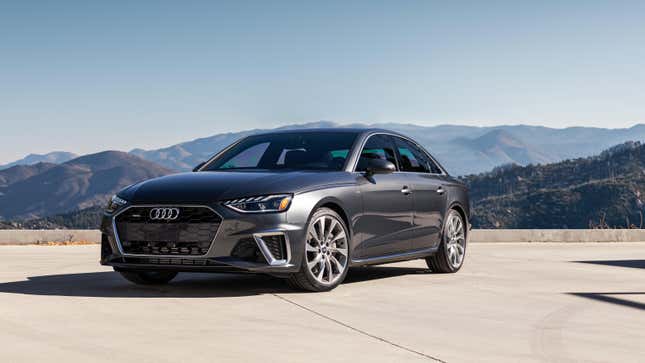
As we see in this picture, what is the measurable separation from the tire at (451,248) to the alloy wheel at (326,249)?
2.34 metres

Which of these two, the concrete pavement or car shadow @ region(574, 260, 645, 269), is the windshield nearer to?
the concrete pavement

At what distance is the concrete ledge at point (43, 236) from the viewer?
18.6 meters

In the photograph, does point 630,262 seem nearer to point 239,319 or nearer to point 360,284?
point 360,284

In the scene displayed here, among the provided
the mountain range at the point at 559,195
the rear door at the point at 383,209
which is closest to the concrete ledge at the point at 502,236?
the rear door at the point at 383,209

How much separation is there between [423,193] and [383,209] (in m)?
1.01

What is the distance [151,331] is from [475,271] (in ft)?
20.2

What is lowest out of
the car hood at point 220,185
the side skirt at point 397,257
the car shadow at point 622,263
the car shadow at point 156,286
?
the car shadow at point 622,263

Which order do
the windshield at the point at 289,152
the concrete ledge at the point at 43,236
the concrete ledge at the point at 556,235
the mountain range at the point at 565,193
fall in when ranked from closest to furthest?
1. the windshield at the point at 289,152
2. the concrete ledge at the point at 43,236
3. the concrete ledge at the point at 556,235
4. the mountain range at the point at 565,193

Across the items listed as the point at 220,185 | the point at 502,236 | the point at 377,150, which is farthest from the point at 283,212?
the point at 502,236

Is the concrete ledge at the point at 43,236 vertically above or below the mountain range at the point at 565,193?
above

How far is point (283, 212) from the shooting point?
7.79m

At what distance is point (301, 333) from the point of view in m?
5.86

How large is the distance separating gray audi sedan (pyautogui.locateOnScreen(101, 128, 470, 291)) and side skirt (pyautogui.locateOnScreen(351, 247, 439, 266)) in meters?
0.02

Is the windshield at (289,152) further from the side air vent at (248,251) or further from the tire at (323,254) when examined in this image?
the side air vent at (248,251)
